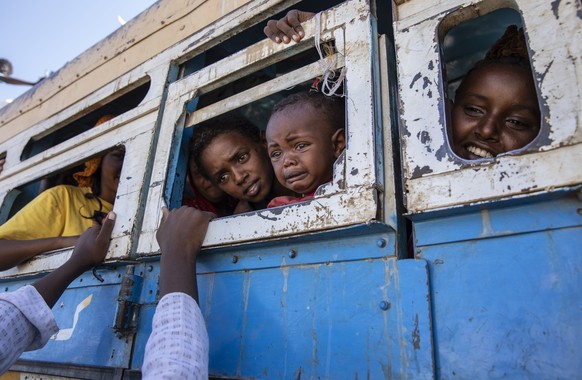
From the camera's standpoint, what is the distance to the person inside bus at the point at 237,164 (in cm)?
198

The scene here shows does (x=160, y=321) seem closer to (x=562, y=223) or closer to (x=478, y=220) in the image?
(x=478, y=220)

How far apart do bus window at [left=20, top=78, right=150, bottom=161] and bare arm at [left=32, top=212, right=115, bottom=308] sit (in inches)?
45.2

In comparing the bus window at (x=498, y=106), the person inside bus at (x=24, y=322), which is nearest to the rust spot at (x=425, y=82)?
the bus window at (x=498, y=106)

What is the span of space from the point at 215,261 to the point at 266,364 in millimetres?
427

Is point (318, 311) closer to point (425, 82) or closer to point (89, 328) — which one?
point (425, 82)

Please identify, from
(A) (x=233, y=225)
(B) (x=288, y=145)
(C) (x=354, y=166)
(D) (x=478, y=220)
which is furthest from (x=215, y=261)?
(D) (x=478, y=220)

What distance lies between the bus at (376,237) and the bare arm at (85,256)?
0.05 m

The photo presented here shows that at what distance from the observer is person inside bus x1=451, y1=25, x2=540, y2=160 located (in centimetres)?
133

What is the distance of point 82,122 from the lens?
2.95m

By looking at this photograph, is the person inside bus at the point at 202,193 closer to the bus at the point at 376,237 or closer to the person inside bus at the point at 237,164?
the person inside bus at the point at 237,164

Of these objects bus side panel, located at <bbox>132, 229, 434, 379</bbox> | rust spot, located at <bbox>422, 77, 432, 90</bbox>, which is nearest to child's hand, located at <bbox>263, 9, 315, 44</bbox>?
rust spot, located at <bbox>422, 77, 432, 90</bbox>

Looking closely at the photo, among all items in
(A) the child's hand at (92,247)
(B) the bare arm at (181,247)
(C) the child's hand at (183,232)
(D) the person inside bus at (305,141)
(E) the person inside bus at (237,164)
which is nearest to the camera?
(B) the bare arm at (181,247)

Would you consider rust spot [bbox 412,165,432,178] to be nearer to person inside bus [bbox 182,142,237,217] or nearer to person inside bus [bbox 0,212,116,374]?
person inside bus [bbox 0,212,116,374]

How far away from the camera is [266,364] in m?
1.18
